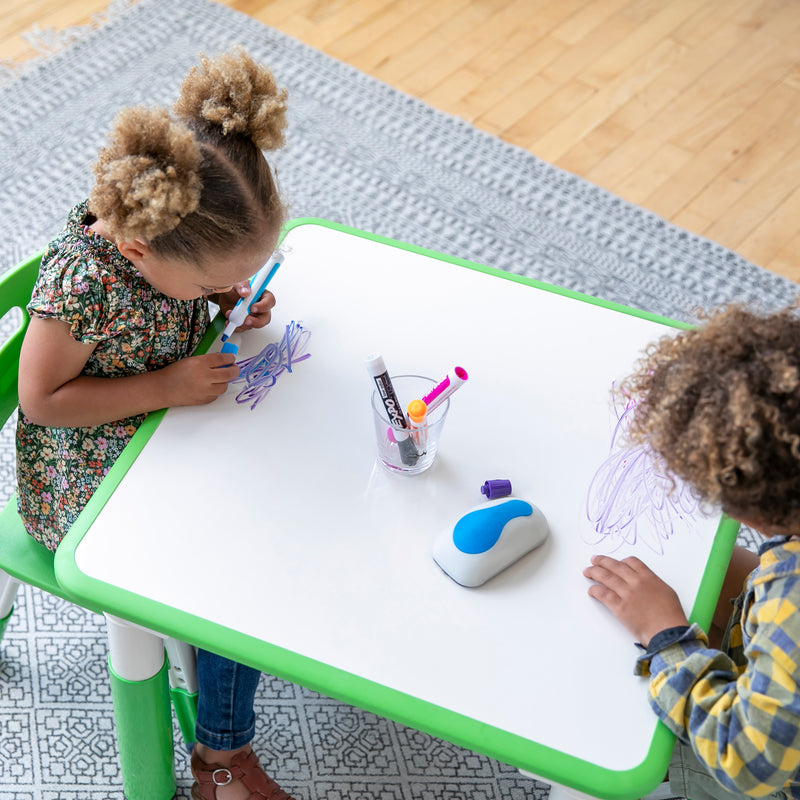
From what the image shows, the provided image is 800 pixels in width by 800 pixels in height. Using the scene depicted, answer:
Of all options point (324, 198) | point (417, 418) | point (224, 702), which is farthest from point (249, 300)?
point (324, 198)

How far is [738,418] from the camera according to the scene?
71 centimetres

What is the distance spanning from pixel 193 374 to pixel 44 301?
164 millimetres

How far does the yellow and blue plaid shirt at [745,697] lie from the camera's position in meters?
0.74

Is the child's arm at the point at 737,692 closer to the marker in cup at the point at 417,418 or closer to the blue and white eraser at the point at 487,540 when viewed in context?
the blue and white eraser at the point at 487,540

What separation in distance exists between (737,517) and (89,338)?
2.13 ft

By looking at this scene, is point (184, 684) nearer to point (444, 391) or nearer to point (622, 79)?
point (444, 391)

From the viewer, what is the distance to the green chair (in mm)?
1048

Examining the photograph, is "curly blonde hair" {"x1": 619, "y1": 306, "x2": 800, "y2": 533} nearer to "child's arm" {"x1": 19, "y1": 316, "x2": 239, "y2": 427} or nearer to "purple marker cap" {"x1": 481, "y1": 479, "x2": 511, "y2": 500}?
"purple marker cap" {"x1": 481, "y1": 479, "x2": 511, "y2": 500}

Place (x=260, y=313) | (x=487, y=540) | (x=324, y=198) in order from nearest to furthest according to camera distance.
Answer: (x=487, y=540)
(x=260, y=313)
(x=324, y=198)

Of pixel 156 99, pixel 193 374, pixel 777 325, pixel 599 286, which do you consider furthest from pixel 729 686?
pixel 156 99

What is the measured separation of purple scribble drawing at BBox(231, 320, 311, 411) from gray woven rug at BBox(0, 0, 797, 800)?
57cm

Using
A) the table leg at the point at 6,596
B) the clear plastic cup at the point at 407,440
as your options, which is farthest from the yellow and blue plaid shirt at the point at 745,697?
the table leg at the point at 6,596

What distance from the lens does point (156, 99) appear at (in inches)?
86.0

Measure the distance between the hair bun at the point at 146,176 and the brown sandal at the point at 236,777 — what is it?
688mm
